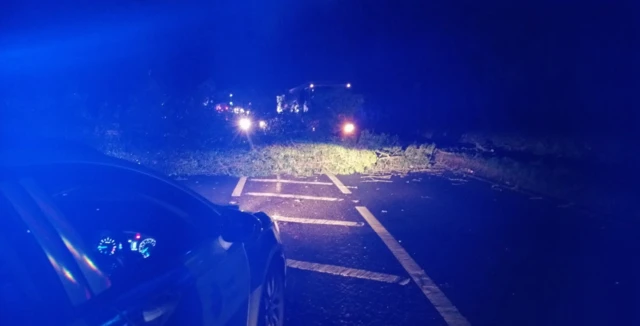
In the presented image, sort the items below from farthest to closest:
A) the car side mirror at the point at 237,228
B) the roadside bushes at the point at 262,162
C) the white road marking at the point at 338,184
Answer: the roadside bushes at the point at 262,162 → the white road marking at the point at 338,184 → the car side mirror at the point at 237,228

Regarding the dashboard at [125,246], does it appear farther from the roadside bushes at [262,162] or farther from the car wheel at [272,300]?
the roadside bushes at [262,162]

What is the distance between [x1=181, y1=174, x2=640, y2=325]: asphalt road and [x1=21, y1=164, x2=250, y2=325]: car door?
1.58 meters

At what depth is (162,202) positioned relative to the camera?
3051mm

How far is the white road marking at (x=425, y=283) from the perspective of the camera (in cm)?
433

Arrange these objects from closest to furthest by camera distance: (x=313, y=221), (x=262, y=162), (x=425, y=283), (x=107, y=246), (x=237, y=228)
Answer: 1. (x=107, y=246)
2. (x=237, y=228)
3. (x=425, y=283)
4. (x=313, y=221)
5. (x=262, y=162)

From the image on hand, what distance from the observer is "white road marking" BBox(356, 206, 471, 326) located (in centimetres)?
433

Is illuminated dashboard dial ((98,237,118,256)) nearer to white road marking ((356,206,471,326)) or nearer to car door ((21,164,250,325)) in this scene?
car door ((21,164,250,325))

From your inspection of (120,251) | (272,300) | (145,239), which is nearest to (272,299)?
(272,300)

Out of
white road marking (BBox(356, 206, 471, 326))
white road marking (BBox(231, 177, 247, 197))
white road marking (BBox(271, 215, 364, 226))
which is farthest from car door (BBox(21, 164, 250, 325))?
white road marking (BBox(231, 177, 247, 197))

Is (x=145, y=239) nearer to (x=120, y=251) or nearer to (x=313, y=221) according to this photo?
(x=120, y=251)

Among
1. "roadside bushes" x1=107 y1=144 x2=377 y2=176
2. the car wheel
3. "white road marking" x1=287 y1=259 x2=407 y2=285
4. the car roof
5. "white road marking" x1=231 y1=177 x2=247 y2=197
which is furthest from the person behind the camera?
"roadside bushes" x1=107 y1=144 x2=377 y2=176

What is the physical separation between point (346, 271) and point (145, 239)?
2.88 meters

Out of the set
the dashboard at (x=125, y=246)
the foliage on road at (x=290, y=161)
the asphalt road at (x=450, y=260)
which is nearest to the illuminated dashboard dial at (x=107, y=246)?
the dashboard at (x=125, y=246)

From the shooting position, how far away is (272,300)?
12.4ft
